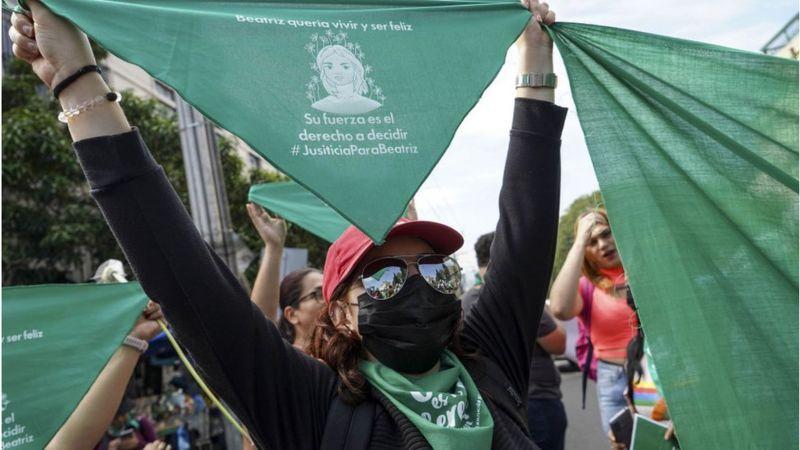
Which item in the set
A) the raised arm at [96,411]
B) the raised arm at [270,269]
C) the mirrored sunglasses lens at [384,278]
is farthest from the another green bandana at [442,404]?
the raised arm at [270,269]

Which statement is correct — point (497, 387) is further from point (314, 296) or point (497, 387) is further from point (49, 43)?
point (314, 296)

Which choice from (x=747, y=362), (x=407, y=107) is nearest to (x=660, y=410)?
(x=747, y=362)

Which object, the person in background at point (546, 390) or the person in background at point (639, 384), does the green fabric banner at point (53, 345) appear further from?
the person in background at point (639, 384)

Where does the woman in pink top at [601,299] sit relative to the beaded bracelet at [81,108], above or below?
below

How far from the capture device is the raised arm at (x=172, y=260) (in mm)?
1670

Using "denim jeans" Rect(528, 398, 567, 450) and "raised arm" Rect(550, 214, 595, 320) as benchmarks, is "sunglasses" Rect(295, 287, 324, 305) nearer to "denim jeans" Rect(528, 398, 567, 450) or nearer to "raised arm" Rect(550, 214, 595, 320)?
"raised arm" Rect(550, 214, 595, 320)

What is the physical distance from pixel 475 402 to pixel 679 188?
2.48 feet

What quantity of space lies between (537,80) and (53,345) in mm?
2363

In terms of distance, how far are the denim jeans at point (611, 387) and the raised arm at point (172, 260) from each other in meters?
2.67

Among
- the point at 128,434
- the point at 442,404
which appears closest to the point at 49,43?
the point at 442,404

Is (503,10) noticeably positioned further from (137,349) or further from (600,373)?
(600,373)

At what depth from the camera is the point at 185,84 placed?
1599mm

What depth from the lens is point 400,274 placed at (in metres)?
2.04

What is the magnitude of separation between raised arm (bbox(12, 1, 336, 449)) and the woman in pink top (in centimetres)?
251
